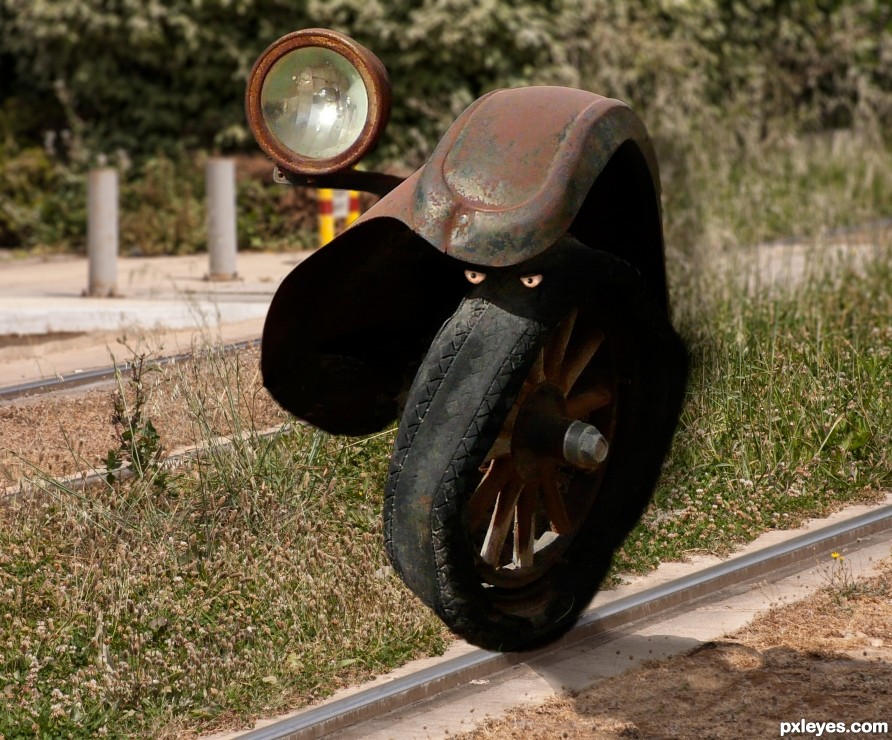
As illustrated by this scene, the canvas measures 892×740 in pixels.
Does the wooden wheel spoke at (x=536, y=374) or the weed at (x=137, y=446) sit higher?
the wooden wheel spoke at (x=536, y=374)

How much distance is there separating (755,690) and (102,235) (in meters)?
7.74

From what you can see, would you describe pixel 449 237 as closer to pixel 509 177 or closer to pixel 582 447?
pixel 509 177

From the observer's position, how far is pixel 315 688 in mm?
4363

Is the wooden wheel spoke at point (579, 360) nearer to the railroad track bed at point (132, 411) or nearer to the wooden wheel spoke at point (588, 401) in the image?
the wooden wheel spoke at point (588, 401)

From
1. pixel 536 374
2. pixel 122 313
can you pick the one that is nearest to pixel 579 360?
pixel 536 374

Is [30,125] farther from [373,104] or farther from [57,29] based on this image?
[373,104]

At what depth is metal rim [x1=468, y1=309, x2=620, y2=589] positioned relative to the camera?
426cm

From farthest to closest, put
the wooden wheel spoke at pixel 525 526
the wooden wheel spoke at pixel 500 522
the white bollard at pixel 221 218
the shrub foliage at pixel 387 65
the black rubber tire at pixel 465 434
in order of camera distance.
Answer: the shrub foliage at pixel 387 65 < the white bollard at pixel 221 218 < the wooden wheel spoke at pixel 525 526 < the wooden wheel spoke at pixel 500 522 < the black rubber tire at pixel 465 434

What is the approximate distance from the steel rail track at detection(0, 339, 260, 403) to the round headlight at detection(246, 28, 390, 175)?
177 cm

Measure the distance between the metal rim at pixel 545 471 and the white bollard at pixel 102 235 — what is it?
664cm

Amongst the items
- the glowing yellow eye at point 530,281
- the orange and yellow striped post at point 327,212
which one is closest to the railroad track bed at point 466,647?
the glowing yellow eye at point 530,281

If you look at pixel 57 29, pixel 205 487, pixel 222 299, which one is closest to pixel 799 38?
pixel 57 29

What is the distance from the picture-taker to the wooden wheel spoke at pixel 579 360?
4.51m

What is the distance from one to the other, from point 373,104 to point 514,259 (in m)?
0.65
